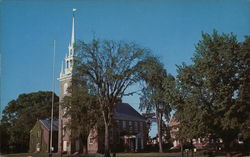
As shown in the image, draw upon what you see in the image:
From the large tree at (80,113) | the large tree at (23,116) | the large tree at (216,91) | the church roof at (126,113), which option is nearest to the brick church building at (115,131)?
the church roof at (126,113)

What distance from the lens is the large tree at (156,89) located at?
3231cm

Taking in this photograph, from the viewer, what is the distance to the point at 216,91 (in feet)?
82.2

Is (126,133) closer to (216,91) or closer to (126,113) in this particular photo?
(126,113)

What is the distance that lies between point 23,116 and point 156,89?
3700cm

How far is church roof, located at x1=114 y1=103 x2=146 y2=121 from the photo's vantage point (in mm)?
56422

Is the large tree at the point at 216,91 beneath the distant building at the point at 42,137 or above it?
above

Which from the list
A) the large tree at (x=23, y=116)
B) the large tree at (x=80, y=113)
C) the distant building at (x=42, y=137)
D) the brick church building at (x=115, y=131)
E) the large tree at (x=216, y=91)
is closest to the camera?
the large tree at (x=216, y=91)

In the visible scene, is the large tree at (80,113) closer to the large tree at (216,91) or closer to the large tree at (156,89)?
the large tree at (156,89)

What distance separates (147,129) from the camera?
60406 mm

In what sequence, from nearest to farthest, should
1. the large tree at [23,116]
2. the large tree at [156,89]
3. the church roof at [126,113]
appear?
the large tree at [156,89] → the church roof at [126,113] → the large tree at [23,116]

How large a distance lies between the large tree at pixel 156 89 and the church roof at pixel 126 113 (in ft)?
39.9

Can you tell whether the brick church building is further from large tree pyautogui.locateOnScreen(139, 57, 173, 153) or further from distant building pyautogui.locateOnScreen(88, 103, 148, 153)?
large tree pyautogui.locateOnScreen(139, 57, 173, 153)

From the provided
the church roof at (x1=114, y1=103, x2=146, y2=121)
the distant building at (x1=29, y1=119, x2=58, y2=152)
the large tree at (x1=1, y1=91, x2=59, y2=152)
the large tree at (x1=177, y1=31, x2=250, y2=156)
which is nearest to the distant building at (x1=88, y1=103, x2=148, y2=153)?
the church roof at (x1=114, y1=103, x2=146, y2=121)

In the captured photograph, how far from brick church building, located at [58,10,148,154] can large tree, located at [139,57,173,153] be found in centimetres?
633
